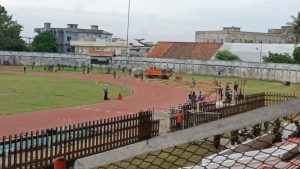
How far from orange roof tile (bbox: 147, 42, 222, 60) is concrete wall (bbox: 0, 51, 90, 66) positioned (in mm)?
11474

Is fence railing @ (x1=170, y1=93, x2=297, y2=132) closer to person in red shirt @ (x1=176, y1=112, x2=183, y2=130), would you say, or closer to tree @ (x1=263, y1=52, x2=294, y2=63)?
person in red shirt @ (x1=176, y1=112, x2=183, y2=130)

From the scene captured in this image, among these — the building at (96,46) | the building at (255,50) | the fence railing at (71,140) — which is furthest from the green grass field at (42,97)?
the building at (96,46)

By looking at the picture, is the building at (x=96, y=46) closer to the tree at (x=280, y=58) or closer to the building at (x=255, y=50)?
the building at (x=255, y=50)

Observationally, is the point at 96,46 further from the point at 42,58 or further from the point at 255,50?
the point at 255,50

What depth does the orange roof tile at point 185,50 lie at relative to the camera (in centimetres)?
6412

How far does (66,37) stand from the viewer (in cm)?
8781

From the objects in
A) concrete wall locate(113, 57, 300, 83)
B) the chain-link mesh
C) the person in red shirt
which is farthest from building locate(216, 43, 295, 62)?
the chain-link mesh

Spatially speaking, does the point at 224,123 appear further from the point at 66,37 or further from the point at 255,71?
the point at 66,37

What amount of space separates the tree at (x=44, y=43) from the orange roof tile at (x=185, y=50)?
60.8 ft

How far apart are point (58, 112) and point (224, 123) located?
65.5 ft

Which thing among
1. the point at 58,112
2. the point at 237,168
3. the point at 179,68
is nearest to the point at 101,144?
the point at 237,168

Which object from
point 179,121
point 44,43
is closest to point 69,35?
point 44,43

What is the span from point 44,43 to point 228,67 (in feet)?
120

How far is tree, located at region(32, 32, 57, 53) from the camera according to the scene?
77312mm
